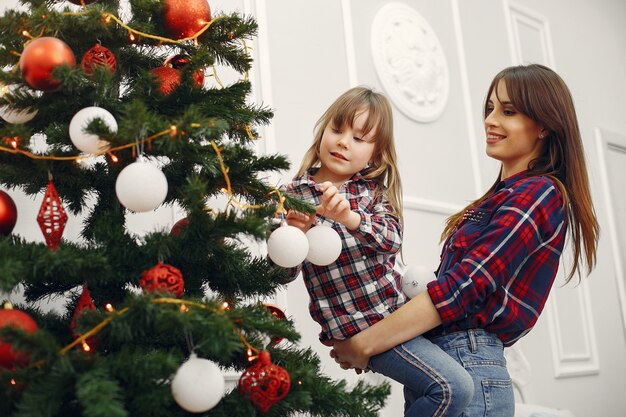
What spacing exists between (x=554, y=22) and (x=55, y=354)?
3.62 meters

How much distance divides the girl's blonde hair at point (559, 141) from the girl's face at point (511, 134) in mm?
15

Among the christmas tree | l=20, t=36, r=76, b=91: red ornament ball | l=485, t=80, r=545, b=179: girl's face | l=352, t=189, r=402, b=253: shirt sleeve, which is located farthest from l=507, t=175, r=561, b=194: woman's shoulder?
l=20, t=36, r=76, b=91: red ornament ball

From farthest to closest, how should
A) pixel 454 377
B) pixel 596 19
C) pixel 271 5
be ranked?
pixel 596 19, pixel 271 5, pixel 454 377

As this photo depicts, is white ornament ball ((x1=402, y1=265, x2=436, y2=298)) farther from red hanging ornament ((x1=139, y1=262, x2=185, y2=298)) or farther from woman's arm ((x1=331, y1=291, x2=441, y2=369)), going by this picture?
red hanging ornament ((x1=139, y1=262, x2=185, y2=298))

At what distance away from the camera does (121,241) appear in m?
Result: 1.08

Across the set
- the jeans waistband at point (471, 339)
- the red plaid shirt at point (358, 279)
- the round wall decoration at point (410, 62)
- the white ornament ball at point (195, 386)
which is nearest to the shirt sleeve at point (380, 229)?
the red plaid shirt at point (358, 279)

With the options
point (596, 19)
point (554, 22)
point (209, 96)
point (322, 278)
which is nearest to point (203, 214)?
point (209, 96)

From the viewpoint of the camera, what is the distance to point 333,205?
4.53 feet

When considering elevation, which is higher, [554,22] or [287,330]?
[554,22]

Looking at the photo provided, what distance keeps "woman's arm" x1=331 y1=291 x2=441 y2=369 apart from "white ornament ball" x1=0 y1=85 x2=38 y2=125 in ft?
2.50

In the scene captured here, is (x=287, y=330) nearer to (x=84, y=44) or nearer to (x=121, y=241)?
(x=121, y=241)

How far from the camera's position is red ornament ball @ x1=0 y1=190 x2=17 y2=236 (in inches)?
44.2

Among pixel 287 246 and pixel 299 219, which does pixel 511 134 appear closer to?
pixel 299 219

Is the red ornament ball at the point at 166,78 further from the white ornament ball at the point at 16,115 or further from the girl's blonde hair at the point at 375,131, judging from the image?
the girl's blonde hair at the point at 375,131
